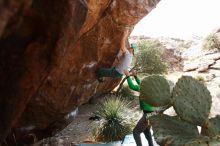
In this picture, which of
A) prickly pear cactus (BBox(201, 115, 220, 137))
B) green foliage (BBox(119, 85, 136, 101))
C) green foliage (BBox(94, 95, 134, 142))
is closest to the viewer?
prickly pear cactus (BBox(201, 115, 220, 137))

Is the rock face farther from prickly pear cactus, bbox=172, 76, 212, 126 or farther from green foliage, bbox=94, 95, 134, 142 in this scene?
prickly pear cactus, bbox=172, 76, 212, 126

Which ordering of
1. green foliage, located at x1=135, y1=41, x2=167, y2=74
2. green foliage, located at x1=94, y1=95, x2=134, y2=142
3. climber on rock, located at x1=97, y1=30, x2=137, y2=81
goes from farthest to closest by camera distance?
green foliage, located at x1=135, y1=41, x2=167, y2=74, green foliage, located at x1=94, y1=95, x2=134, y2=142, climber on rock, located at x1=97, y1=30, x2=137, y2=81

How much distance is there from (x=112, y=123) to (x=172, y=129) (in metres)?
5.57

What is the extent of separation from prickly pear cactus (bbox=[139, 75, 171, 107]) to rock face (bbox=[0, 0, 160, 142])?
1.71 metres

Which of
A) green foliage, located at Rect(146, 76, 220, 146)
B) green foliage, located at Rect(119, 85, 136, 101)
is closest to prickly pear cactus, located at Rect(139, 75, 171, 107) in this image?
green foliage, located at Rect(146, 76, 220, 146)

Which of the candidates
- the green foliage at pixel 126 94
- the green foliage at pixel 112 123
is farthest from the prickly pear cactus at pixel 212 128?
the green foliage at pixel 126 94

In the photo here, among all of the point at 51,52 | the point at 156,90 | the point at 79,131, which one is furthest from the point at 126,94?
the point at 51,52

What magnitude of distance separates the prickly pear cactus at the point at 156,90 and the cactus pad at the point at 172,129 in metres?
0.29

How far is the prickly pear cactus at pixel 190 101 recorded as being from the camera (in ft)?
22.4

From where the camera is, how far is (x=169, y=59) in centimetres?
2564

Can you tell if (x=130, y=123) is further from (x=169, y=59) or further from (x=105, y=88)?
(x=169, y=59)

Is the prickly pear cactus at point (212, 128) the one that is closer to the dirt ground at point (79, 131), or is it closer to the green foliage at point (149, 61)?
the dirt ground at point (79, 131)

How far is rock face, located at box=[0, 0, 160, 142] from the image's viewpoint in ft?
14.8

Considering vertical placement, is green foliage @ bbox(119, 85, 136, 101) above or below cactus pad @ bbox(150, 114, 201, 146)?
below
